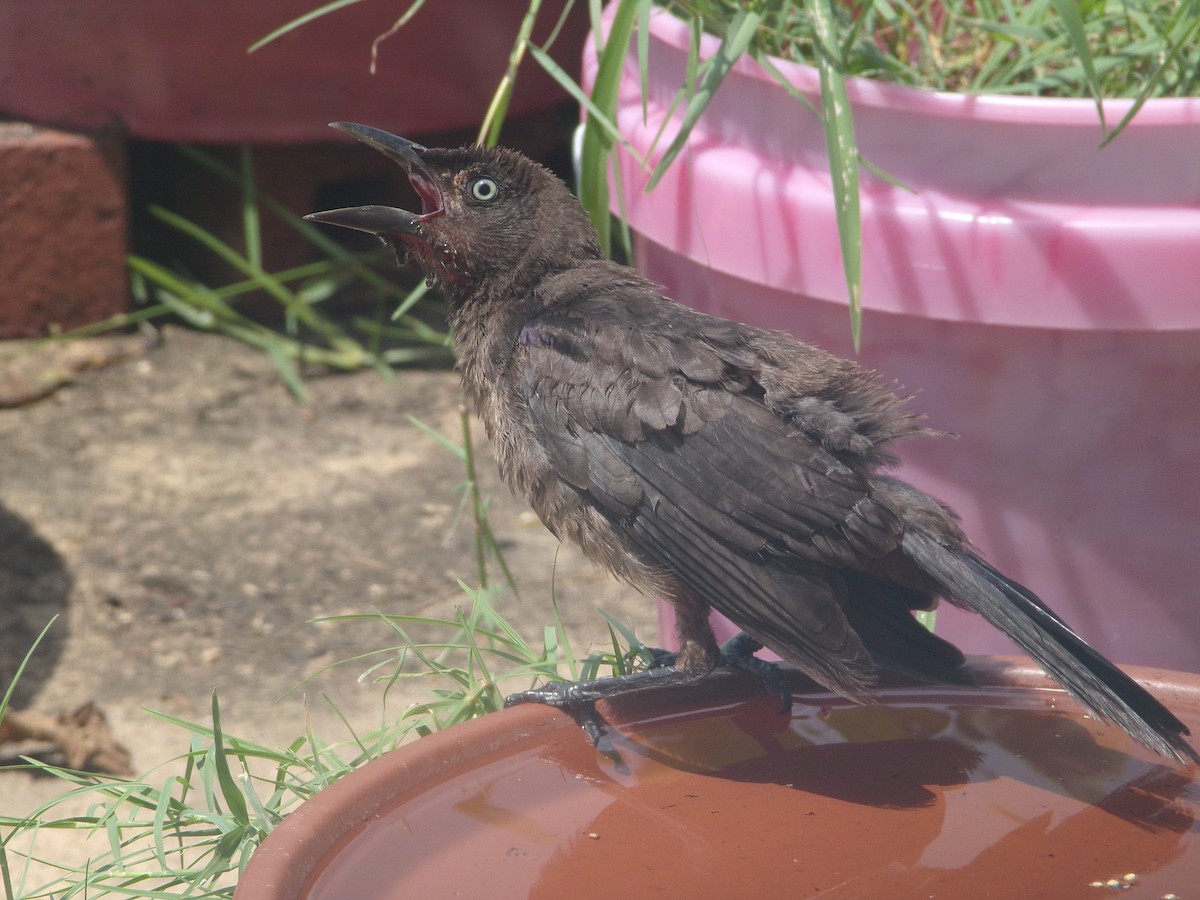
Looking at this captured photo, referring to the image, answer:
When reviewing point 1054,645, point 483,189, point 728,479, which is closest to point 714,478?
point 728,479

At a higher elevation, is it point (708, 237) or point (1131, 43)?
point (1131, 43)

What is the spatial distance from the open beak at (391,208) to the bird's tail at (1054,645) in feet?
3.48

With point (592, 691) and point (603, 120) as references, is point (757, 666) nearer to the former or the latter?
point (592, 691)

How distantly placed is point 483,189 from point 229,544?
1.90m

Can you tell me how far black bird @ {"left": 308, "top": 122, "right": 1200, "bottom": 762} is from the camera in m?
2.23

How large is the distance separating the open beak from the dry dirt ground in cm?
103

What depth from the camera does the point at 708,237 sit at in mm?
2879

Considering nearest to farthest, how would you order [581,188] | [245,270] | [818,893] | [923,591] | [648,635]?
[818,893], [923,591], [581,188], [648,635], [245,270]

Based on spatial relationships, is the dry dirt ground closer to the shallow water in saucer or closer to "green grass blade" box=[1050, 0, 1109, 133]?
the shallow water in saucer

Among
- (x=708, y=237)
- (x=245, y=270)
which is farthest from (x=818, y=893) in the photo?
(x=245, y=270)

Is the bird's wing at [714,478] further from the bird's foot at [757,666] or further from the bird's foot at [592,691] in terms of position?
the bird's foot at [592,691]

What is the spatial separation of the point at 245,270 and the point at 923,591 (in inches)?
134

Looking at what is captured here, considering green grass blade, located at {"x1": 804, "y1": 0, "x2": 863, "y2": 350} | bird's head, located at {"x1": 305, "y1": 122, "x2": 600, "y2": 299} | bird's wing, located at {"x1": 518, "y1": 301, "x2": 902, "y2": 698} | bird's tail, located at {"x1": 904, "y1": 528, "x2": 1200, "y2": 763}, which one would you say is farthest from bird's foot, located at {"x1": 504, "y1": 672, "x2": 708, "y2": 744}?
bird's head, located at {"x1": 305, "y1": 122, "x2": 600, "y2": 299}

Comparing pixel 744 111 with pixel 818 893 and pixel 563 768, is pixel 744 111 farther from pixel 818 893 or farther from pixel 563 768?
pixel 818 893
